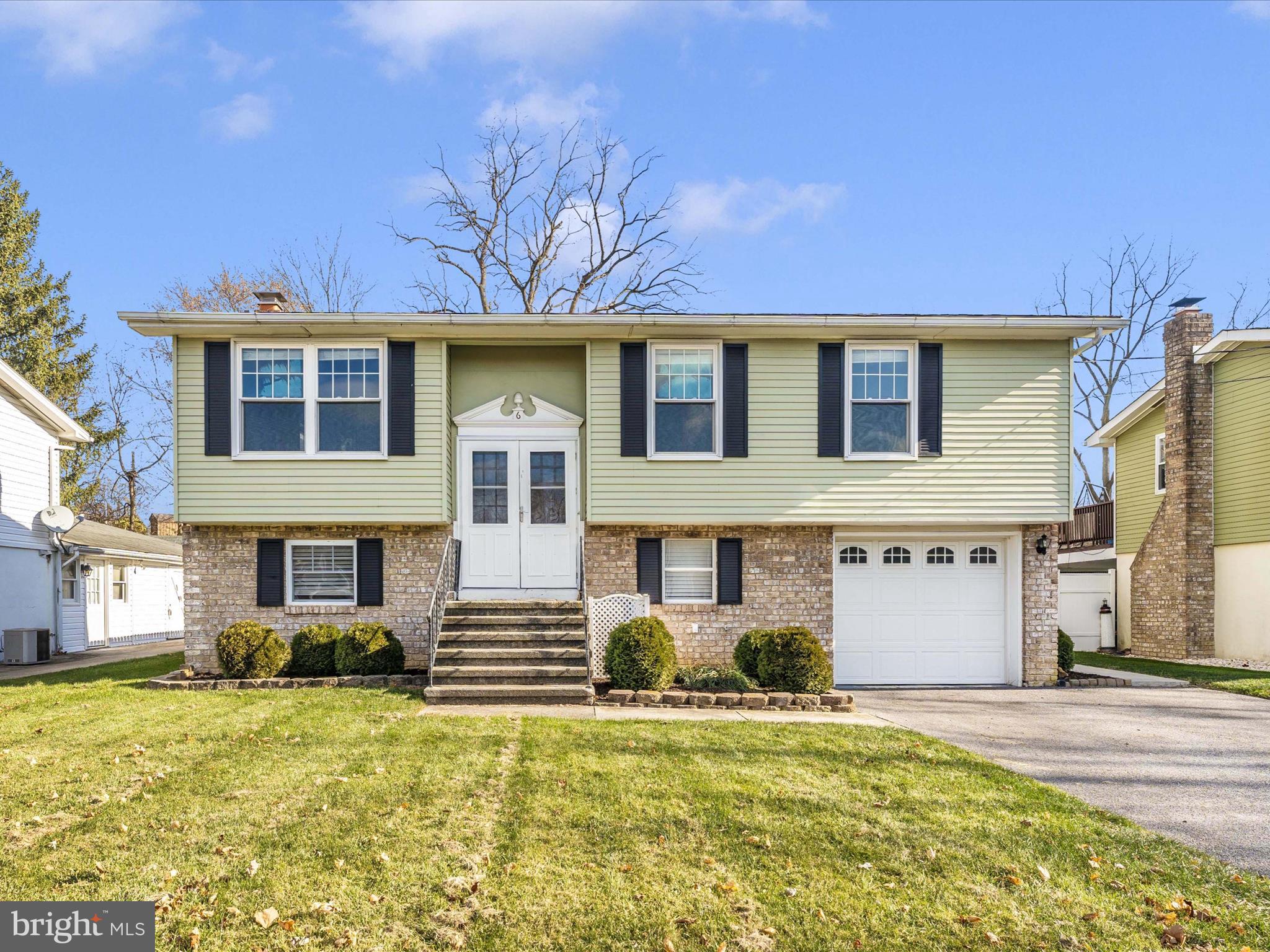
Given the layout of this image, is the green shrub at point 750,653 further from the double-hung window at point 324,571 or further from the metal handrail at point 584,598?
the double-hung window at point 324,571

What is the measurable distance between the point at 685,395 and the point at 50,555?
15.1 meters

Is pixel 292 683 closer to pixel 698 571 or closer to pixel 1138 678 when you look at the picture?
pixel 698 571

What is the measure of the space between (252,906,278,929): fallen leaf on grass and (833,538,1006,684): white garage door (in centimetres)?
964

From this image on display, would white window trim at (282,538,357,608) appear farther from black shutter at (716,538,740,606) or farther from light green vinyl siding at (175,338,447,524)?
black shutter at (716,538,740,606)

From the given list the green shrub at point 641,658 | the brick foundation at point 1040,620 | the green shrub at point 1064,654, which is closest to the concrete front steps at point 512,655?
the green shrub at point 641,658

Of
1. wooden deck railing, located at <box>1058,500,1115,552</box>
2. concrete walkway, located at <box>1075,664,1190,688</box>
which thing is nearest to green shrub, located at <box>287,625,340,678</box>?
concrete walkway, located at <box>1075,664,1190,688</box>

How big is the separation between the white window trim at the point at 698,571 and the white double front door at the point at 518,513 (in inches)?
52.0

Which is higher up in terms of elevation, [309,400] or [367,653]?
[309,400]

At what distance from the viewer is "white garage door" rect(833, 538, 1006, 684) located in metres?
12.5

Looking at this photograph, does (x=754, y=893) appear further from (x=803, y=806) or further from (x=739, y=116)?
(x=739, y=116)

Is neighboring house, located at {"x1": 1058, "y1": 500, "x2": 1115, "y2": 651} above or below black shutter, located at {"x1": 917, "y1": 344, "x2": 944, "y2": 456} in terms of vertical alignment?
below

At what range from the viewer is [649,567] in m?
12.0

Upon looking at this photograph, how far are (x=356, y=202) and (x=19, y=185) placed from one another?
712 inches

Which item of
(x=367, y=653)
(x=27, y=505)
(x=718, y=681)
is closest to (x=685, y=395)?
(x=718, y=681)
